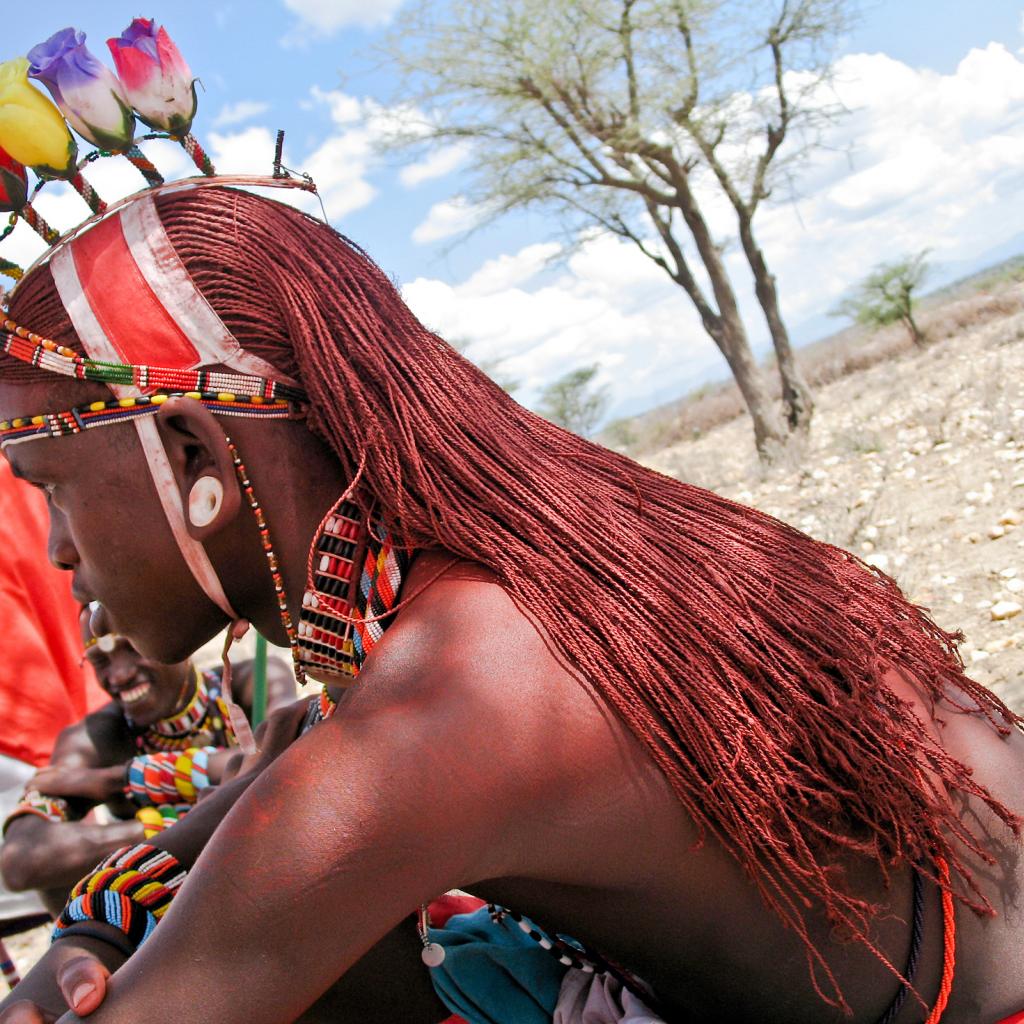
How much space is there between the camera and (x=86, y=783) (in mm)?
3283

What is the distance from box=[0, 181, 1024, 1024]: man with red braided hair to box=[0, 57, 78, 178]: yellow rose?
13 cm

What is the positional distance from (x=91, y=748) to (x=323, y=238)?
8.69 ft

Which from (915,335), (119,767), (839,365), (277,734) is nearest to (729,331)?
(119,767)

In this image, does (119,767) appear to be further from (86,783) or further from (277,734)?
(277,734)

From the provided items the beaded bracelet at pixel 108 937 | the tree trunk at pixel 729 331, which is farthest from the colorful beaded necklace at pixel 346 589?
the tree trunk at pixel 729 331

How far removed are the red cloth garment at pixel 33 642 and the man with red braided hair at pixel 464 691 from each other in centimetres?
253

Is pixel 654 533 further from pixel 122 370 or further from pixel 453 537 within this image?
pixel 122 370

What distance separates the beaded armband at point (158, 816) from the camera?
2926 millimetres

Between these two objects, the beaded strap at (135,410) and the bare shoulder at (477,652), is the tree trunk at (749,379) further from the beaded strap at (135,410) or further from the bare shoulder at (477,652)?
the bare shoulder at (477,652)

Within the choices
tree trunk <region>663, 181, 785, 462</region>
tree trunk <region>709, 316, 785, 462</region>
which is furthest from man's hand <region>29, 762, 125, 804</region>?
tree trunk <region>663, 181, 785, 462</region>

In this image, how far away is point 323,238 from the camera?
1.63 meters

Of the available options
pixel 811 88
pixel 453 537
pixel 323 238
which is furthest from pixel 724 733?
pixel 811 88

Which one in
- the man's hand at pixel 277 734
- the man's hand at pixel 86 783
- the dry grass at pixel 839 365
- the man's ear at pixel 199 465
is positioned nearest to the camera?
the man's ear at pixel 199 465

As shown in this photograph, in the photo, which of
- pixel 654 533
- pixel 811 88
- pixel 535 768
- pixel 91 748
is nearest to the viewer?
pixel 535 768
